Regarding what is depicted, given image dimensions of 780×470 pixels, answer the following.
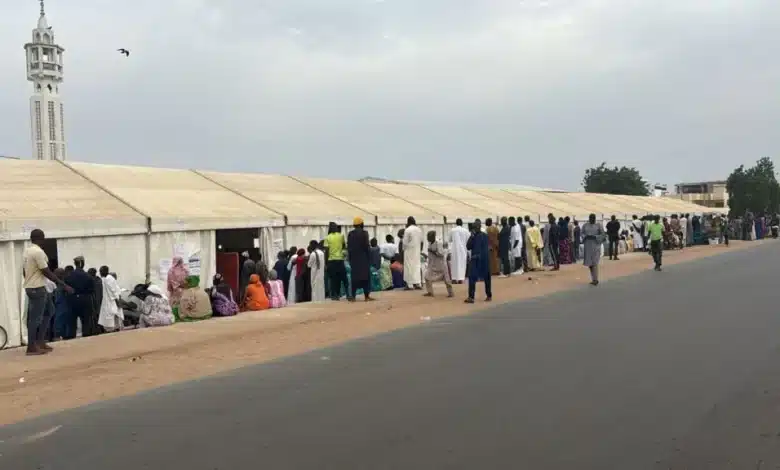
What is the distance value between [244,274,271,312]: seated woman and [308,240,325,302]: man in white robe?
5.37 ft

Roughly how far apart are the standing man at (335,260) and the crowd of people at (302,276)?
0.07ft

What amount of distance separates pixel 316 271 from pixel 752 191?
50542mm

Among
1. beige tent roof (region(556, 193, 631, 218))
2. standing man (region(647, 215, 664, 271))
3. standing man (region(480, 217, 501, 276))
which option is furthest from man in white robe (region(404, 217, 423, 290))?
beige tent roof (region(556, 193, 631, 218))

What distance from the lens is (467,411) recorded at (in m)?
6.54

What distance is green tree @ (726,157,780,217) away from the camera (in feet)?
190

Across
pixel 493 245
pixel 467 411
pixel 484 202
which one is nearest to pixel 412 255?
pixel 493 245

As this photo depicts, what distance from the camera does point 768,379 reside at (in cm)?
752

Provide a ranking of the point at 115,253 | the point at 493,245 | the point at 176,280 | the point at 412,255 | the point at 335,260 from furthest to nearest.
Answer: the point at 493,245
the point at 412,255
the point at 335,260
the point at 176,280
the point at 115,253

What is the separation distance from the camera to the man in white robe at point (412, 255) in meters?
18.5

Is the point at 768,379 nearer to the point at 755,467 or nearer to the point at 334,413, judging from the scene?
the point at 755,467

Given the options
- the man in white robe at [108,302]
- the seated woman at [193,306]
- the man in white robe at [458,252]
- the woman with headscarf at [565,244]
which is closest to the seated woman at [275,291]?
the seated woman at [193,306]

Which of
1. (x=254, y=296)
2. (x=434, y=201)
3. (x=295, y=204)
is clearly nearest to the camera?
(x=254, y=296)

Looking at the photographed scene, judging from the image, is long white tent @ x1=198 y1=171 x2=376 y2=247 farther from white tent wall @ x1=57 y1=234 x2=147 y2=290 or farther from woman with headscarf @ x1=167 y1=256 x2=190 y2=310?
white tent wall @ x1=57 y1=234 x2=147 y2=290

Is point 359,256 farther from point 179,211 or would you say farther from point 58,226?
point 58,226
